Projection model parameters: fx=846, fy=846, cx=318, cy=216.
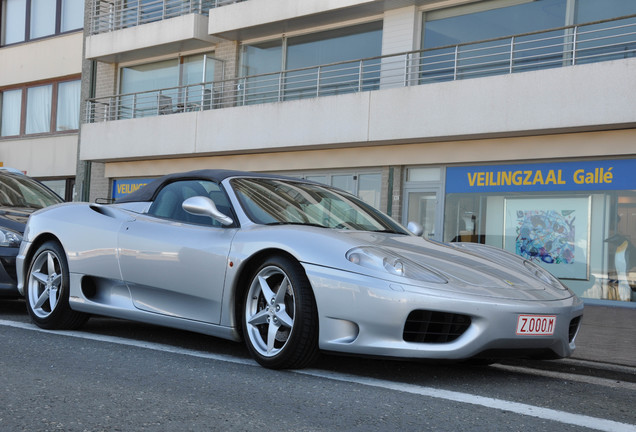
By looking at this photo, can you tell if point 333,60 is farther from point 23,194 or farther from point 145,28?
point 23,194

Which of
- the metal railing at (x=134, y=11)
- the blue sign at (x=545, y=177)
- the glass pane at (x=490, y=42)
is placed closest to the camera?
the blue sign at (x=545, y=177)

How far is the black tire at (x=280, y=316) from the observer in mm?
4867

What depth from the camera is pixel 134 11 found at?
23656 millimetres

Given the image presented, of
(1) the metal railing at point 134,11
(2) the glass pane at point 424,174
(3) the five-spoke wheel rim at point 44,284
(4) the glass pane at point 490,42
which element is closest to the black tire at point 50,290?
(3) the five-spoke wheel rim at point 44,284

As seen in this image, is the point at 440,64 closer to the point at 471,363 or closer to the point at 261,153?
the point at 261,153

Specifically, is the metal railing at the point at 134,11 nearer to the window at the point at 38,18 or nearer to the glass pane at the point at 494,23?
the window at the point at 38,18

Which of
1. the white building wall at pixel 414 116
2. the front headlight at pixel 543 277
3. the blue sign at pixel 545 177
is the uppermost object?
the white building wall at pixel 414 116

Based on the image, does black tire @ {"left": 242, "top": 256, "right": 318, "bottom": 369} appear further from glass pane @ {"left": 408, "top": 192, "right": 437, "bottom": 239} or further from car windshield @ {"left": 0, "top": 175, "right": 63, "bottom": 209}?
glass pane @ {"left": 408, "top": 192, "right": 437, "bottom": 239}

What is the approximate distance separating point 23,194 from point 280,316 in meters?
5.23

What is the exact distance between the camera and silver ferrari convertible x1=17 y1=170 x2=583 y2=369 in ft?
15.3

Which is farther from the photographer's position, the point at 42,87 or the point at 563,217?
the point at 42,87

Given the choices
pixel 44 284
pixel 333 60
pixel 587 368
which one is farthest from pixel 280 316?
pixel 333 60

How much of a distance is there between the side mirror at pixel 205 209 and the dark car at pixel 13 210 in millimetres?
3046

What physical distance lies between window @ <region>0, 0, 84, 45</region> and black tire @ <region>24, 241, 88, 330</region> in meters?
20.1
